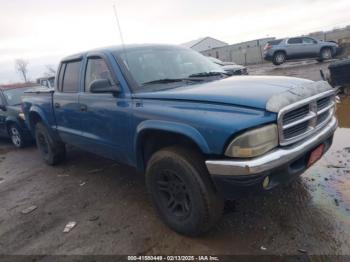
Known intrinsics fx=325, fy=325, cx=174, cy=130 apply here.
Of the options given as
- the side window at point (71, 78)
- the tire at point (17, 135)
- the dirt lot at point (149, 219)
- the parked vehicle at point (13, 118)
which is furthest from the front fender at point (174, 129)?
the tire at point (17, 135)

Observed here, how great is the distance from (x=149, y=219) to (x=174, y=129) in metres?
1.30

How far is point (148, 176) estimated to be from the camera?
11.3 ft

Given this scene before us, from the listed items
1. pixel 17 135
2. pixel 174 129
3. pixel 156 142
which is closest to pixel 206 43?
pixel 17 135

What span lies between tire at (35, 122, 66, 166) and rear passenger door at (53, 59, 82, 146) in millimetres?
661

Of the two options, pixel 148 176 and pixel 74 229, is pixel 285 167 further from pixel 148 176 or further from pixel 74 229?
pixel 74 229

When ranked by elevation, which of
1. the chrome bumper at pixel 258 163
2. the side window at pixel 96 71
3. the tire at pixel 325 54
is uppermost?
the side window at pixel 96 71

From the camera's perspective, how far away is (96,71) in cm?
428

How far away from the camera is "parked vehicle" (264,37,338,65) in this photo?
20.5m

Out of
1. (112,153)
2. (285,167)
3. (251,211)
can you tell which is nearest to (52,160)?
(112,153)

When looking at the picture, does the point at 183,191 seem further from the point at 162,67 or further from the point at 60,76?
the point at 60,76

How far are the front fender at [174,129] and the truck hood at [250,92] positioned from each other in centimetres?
27

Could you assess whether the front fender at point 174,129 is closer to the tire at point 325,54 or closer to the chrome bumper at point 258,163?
the chrome bumper at point 258,163

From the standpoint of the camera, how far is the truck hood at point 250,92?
107 inches

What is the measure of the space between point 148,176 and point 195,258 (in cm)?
96
